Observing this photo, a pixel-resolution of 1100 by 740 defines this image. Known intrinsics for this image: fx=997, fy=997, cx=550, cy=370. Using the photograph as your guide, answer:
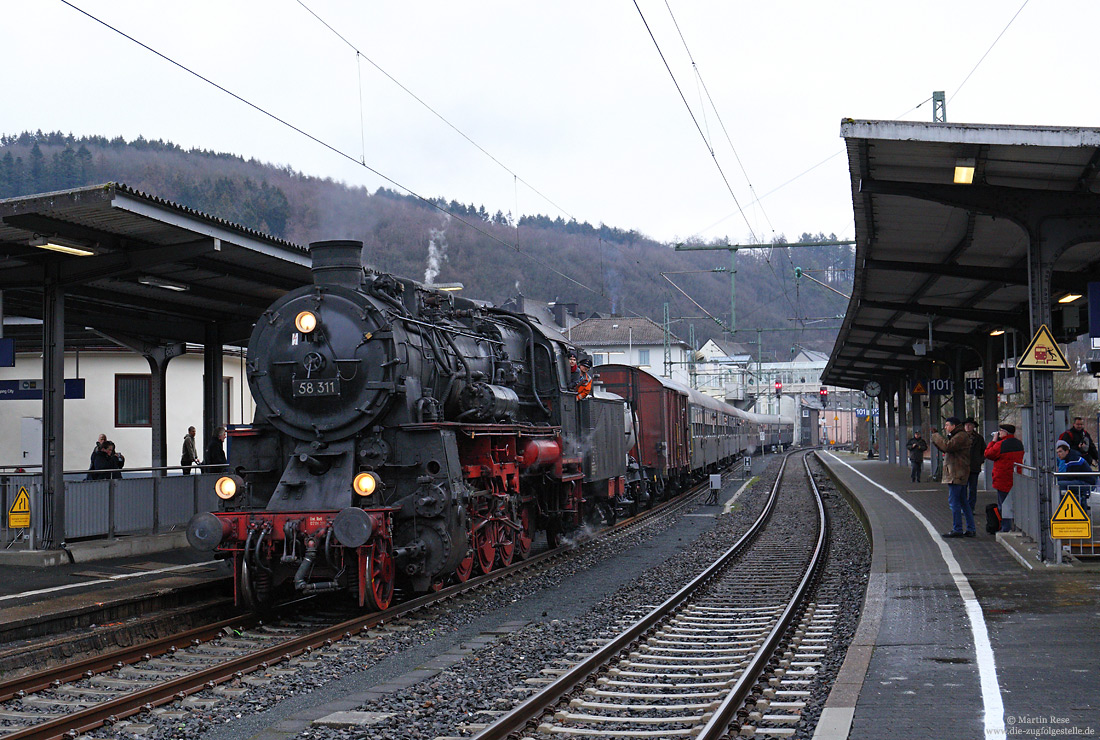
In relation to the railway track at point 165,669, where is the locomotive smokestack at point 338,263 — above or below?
above

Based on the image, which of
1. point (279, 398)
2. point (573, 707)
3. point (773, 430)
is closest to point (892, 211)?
point (279, 398)

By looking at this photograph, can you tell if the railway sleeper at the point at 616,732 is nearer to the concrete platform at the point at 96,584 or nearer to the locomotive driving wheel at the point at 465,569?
the concrete platform at the point at 96,584

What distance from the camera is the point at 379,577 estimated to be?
9.33m

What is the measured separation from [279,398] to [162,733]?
4.65 meters

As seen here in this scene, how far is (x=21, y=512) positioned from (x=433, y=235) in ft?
75.9

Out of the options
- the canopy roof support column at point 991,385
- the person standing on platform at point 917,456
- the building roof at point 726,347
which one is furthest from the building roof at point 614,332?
the canopy roof support column at point 991,385

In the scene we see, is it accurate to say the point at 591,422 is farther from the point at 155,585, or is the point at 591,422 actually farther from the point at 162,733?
the point at 162,733

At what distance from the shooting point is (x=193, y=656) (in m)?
7.77

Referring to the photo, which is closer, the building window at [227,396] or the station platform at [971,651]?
the station platform at [971,651]

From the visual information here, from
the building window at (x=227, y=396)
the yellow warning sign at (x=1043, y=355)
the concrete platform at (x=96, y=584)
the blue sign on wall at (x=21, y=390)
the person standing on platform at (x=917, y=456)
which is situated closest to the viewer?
the concrete platform at (x=96, y=584)

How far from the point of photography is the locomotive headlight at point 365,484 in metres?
9.33

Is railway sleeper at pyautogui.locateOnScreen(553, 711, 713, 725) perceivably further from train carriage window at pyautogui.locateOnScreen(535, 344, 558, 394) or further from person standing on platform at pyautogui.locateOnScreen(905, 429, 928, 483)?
person standing on platform at pyautogui.locateOnScreen(905, 429, 928, 483)

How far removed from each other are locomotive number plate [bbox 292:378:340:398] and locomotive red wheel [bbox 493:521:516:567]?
9.96 ft

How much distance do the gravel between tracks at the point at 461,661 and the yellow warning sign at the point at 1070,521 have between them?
207 cm
